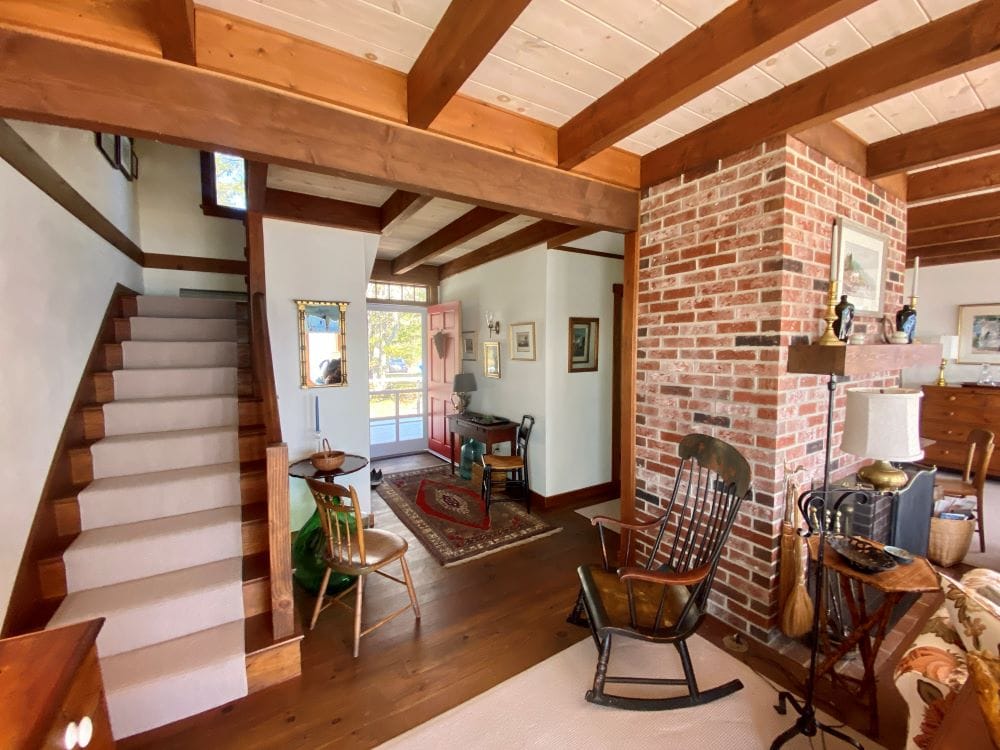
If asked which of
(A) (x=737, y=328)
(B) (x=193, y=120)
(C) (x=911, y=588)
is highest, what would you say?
(B) (x=193, y=120)

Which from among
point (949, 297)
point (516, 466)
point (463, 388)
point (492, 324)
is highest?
point (949, 297)

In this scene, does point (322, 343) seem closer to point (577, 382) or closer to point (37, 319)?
point (37, 319)

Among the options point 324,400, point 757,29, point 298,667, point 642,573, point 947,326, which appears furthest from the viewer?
point 947,326

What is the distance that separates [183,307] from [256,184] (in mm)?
1435

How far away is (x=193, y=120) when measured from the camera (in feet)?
4.96

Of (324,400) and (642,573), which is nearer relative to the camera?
(642,573)

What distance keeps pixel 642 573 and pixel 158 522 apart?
236 centimetres

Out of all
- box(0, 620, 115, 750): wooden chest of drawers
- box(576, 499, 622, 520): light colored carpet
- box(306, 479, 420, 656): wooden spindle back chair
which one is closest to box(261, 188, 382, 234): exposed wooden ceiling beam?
box(306, 479, 420, 656): wooden spindle back chair

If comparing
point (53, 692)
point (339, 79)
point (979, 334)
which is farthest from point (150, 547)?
point (979, 334)

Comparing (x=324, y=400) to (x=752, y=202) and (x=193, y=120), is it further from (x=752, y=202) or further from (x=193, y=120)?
(x=752, y=202)

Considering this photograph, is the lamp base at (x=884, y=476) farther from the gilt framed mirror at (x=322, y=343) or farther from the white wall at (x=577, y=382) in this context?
the gilt framed mirror at (x=322, y=343)

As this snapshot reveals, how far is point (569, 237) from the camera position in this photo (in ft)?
12.4

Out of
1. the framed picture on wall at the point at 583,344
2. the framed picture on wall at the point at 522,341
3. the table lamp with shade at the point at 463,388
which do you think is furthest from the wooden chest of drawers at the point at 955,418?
the table lamp with shade at the point at 463,388

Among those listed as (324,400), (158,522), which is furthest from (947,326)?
(158,522)
